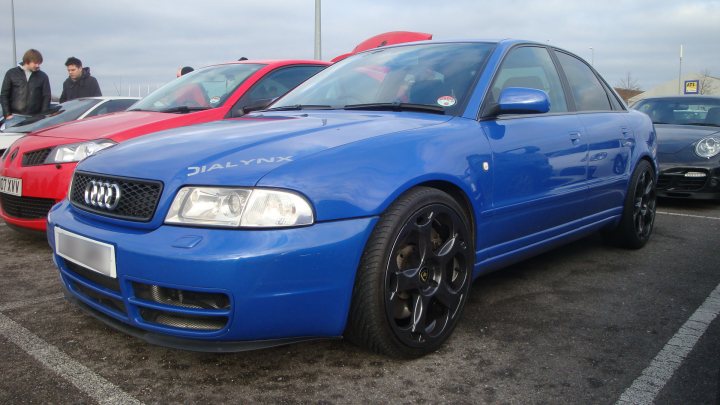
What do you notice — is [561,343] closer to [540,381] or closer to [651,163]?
[540,381]

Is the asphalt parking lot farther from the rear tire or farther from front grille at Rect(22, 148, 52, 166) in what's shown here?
front grille at Rect(22, 148, 52, 166)

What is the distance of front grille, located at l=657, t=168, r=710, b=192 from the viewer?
623 centimetres

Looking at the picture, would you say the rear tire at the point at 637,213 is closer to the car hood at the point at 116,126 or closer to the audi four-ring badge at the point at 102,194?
the car hood at the point at 116,126

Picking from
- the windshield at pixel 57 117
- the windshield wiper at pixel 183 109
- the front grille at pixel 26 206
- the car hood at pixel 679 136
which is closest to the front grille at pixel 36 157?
the front grille at pixel 26 206

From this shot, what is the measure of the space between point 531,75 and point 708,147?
4059 millimetres

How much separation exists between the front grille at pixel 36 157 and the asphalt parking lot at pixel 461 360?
996 mm

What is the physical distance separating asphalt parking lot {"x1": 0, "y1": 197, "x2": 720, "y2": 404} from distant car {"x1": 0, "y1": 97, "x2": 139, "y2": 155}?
333 centimetres

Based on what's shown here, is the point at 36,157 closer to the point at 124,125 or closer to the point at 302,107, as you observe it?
the point at 124,125

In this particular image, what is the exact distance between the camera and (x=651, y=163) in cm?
445

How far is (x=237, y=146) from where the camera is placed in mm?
2248

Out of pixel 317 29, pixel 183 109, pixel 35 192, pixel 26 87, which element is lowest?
pixel 35 192

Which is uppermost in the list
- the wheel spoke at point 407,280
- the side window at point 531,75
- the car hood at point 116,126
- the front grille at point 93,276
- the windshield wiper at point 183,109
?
the side window at point 531,75

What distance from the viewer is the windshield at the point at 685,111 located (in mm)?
7137

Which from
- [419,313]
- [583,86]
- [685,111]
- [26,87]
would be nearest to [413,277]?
[419,313]
